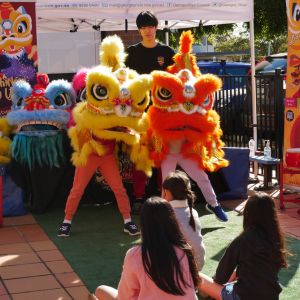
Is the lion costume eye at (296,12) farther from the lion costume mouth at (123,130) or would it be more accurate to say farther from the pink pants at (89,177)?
the pink pants at (89,177)

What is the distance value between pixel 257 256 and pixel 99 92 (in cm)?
Result: 303

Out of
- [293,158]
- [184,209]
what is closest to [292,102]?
[293,158]

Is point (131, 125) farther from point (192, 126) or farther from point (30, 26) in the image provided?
point (30, 26)

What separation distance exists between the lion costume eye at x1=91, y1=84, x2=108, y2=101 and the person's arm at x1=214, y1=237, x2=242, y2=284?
9.22ft

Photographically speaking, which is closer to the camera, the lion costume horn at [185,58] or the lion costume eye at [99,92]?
the lion costume eye at [99,92]

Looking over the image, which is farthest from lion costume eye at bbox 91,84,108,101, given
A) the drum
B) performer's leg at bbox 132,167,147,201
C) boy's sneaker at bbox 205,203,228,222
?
the drum

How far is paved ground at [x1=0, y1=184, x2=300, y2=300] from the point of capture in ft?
16.1

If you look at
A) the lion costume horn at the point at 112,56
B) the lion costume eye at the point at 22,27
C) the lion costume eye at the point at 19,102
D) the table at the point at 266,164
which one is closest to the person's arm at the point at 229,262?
the lion costume horn at the point at 112,56

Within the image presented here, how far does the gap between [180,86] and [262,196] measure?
2.88 m

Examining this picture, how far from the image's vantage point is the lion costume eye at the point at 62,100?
23.4 feet

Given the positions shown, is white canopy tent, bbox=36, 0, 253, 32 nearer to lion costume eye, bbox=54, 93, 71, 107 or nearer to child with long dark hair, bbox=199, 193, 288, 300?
lion costume eye, bbox=54, 93, 71, 107

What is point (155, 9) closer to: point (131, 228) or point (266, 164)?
point (266, 164)

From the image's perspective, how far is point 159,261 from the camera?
3172 millimetres

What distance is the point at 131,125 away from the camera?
20.5ft
